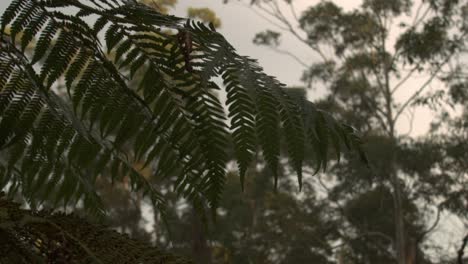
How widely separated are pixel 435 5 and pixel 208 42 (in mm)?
12263

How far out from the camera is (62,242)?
21.7 inches

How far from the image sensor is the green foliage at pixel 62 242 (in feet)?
1.76

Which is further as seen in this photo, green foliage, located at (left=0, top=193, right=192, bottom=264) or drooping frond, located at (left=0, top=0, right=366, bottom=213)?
drooping frond, located at (left=0, top=0, right=366, bottom=213)

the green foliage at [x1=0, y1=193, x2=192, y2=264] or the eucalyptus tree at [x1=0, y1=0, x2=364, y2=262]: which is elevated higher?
the eucalyptus tree at [x1=0, y1=0, x2=364, y2=262]

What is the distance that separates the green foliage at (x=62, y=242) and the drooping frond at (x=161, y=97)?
0.30ft

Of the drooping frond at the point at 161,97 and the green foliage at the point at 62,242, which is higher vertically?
the drooping frond at the point at 161,97

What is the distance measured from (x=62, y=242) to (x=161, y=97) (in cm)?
22

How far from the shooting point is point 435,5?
12227 millimetres

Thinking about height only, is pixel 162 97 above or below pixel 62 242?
above

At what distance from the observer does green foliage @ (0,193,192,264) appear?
0.54 meters

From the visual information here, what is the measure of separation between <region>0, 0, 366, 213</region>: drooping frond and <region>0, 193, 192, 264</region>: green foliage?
0.09 meters

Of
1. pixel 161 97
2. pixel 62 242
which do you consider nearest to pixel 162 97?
pixel 161 97

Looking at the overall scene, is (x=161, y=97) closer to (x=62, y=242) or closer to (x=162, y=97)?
(x=162, y=97)

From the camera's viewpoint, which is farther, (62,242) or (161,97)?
(161,97)
